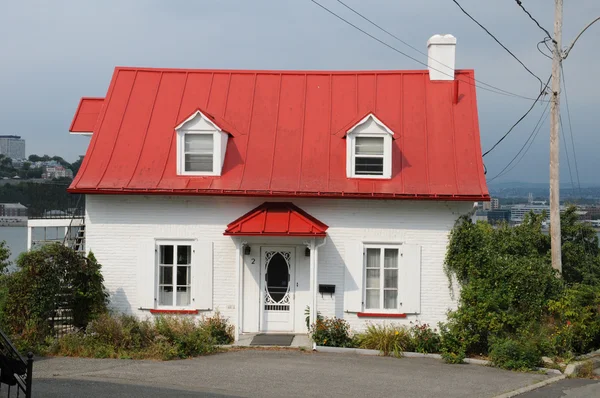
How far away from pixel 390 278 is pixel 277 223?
A: 10.8 feet

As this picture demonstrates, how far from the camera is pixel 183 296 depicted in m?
17.7

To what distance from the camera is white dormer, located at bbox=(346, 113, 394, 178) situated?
699 inches

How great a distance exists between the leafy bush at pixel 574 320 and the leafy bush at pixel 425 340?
8.80 feet

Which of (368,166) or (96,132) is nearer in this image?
(368,166)

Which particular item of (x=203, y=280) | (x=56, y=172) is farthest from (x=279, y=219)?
(x=56, y=172)

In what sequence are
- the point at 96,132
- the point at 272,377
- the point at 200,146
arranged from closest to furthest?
the point at 272,377, the point at 200,146, the point at 96,132

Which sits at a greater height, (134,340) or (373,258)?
(373,258)

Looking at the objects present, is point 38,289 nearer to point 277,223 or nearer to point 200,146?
point 200,146

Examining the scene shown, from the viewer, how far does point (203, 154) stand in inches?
714

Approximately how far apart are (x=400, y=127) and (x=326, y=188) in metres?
3.24

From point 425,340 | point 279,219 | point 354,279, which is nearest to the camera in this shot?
Answer: point 425,340

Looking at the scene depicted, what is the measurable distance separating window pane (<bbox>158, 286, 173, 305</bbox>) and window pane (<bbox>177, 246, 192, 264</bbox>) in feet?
2.49

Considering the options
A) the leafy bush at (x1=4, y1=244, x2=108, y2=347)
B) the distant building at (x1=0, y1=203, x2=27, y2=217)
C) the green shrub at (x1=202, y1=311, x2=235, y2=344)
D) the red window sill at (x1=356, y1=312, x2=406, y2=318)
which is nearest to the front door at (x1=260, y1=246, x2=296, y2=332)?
the green shrub at (x1=202, y1=311, x2=235, y2=344)

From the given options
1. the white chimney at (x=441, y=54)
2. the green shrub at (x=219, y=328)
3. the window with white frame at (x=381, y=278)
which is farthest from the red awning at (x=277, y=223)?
the white chimney at (x=441, y=54)
